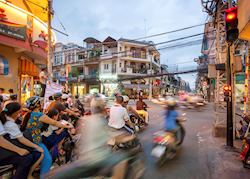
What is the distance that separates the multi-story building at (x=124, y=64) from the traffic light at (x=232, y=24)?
3481 centimetres

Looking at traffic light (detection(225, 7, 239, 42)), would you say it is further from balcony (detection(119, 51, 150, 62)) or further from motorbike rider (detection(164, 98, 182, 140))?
balcony (detection(119, 51, 150, 62))

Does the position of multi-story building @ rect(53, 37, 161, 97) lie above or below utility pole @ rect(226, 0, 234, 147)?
above

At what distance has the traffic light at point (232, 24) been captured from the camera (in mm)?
6316

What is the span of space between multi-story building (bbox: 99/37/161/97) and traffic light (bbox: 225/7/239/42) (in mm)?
34806

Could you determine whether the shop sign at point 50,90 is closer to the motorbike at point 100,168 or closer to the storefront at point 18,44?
the storefront at point 18,44

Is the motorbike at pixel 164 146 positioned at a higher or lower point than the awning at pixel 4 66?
lower

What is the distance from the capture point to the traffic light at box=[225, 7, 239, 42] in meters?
6.32

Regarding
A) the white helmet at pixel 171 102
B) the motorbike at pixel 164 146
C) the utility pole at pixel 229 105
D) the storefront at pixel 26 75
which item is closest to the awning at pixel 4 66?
the storefront at pixel 26 75

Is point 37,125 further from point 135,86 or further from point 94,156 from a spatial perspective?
point 135,86

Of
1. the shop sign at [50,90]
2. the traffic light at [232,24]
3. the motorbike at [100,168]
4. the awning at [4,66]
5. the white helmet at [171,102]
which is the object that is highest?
the traffic light at [232,24]

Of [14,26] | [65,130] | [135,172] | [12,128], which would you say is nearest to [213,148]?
[135,172]

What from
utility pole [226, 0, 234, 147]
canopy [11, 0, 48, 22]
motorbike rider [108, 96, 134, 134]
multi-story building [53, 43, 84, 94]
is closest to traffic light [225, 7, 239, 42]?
utility pole [226, 0, 234, 147]

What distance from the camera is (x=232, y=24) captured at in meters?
6.36

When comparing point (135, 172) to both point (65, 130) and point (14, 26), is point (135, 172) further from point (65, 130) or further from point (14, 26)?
point (14, 26)
